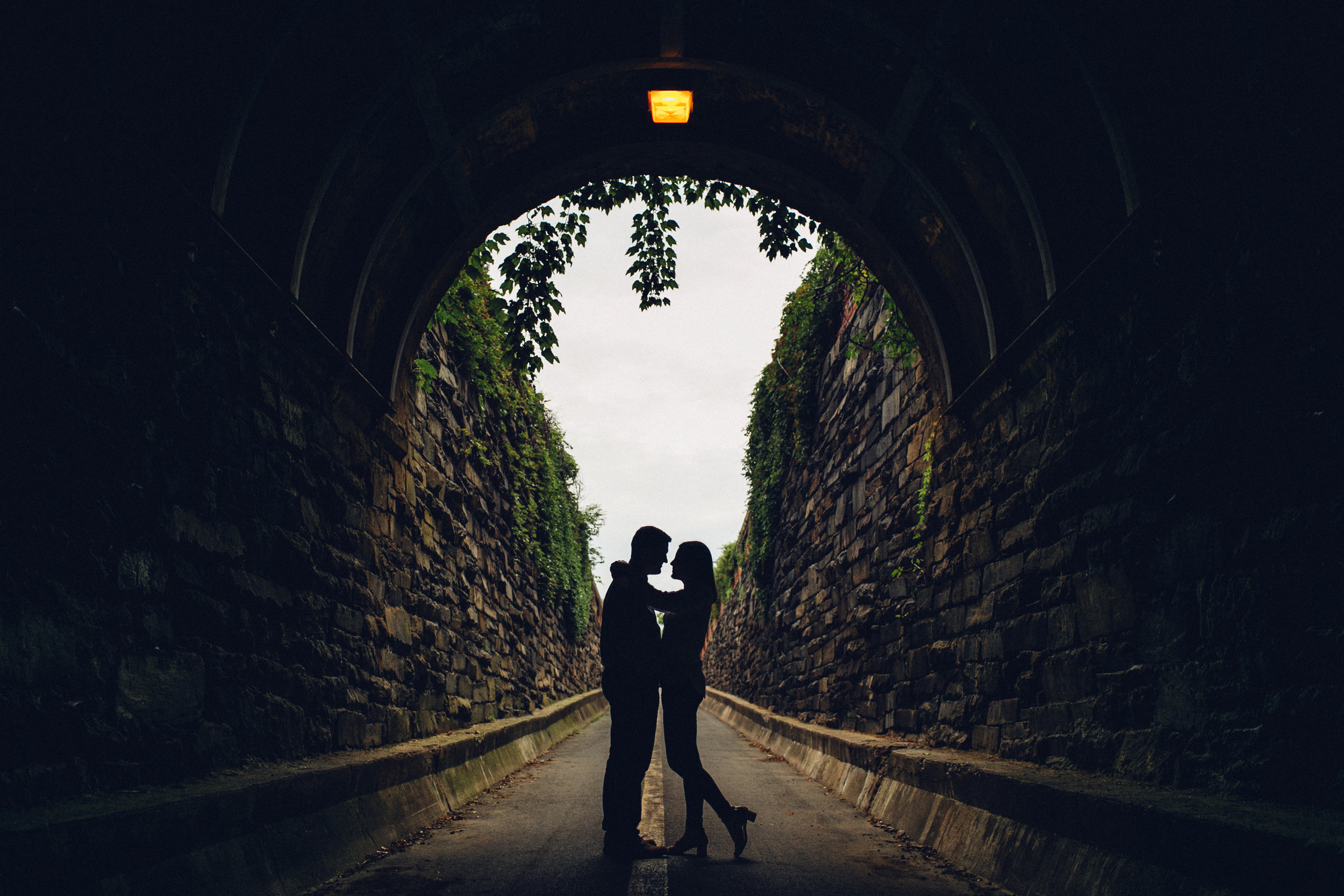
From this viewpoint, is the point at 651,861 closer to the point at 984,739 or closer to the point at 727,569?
the point at 984,739

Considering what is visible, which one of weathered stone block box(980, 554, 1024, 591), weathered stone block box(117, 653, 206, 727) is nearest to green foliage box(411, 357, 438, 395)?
weathered stone block box(117, 653, 206, 727)

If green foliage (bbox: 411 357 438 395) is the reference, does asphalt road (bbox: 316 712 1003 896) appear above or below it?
below

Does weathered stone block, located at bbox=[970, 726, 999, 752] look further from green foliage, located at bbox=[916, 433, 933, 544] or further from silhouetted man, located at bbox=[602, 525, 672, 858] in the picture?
silhouetted man, located at bbox=[602, 525, 672, 858]

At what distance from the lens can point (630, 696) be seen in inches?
154

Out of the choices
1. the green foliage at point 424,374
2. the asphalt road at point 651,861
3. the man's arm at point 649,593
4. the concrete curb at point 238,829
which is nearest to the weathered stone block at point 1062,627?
the asphalt road at point 651,861

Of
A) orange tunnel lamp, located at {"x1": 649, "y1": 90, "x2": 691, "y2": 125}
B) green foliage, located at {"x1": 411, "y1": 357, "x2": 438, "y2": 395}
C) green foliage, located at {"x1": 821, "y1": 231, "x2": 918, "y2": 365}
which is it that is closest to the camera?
orange tunnel lamp, located at {"x1": 649, "y1": 90, "x2": 691, "y2": 125}

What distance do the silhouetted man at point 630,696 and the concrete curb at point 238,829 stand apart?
4.11 ft

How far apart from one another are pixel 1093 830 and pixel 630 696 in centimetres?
212

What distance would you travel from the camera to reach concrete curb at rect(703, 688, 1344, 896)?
2041 millimetres

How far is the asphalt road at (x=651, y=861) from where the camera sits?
3.21m

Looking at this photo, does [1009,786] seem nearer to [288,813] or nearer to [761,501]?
[288,813]

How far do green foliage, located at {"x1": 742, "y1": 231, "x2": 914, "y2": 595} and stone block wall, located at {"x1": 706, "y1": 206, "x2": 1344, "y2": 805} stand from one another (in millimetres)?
1789

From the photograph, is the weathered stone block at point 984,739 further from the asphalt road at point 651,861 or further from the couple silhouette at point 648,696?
the couple silhouette at point 648,696

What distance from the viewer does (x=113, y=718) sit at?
2707 mm
